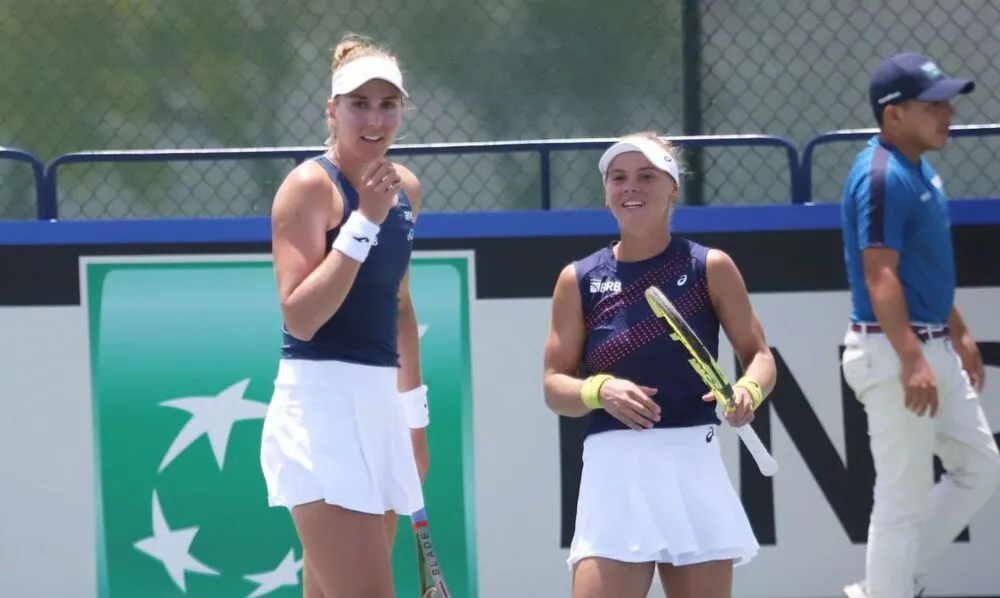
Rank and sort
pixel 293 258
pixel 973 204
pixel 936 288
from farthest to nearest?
pixel 973 204 < pixel 936 288 < pixel 293 258

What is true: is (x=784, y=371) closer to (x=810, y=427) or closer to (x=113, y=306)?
(x=810, y=427)

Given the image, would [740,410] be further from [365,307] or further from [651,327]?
[365,307]

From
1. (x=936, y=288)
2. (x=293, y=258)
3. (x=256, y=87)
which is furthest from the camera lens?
(x=256, y=87)

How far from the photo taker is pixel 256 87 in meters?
6.55

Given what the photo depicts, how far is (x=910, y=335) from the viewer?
513 centimetres

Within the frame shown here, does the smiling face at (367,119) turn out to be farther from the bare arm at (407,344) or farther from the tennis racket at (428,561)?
the tennis racket at (428,561)

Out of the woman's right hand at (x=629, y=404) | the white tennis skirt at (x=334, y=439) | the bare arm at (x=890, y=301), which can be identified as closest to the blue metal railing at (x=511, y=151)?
the bare arm at (x=890, y=301)

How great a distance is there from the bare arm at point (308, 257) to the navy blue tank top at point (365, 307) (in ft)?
0.16

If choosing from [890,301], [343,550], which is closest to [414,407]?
[343,550]

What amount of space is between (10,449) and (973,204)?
3.78 metres

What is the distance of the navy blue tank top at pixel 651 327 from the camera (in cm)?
375

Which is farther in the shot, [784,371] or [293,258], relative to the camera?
[784,371]

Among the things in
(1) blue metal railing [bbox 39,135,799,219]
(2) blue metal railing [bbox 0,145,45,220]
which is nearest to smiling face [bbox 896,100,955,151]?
(1) blue metal railing [bbox 39,135,799,219]

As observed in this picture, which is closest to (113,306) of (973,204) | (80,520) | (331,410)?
(80,520)
